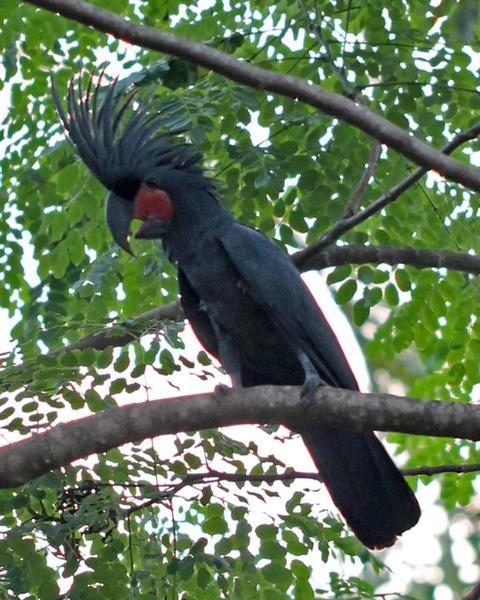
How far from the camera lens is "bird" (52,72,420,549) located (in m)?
4.05

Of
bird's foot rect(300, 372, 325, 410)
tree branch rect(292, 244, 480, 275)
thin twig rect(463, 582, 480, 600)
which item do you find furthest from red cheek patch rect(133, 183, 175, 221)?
thin twig rect(463, 582, 480, 600)

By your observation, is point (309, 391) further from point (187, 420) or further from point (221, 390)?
point (187, 420)

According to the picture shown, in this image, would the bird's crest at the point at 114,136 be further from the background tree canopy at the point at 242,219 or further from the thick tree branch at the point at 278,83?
the thick tree branch at the point at 278,83

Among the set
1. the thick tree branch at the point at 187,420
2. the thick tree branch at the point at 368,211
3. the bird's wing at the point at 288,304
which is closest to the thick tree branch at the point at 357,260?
the thick tree branch at the point at 368,211

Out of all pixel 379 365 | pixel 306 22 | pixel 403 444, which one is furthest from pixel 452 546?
pixel 306 22

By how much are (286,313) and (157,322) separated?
55cm

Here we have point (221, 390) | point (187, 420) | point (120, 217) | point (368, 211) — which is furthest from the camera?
point (120, 217)

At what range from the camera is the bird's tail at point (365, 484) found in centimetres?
398

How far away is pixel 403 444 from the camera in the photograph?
6.26 m

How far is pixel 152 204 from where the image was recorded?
14.4 ft

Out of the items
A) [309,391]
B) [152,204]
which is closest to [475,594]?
[309,391]

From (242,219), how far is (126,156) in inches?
26.1

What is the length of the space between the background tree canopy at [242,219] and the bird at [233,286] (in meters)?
0.17

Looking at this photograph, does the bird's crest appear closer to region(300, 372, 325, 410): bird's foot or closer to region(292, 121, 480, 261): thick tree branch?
region(292, 121, 480, 261): thick tree branch
